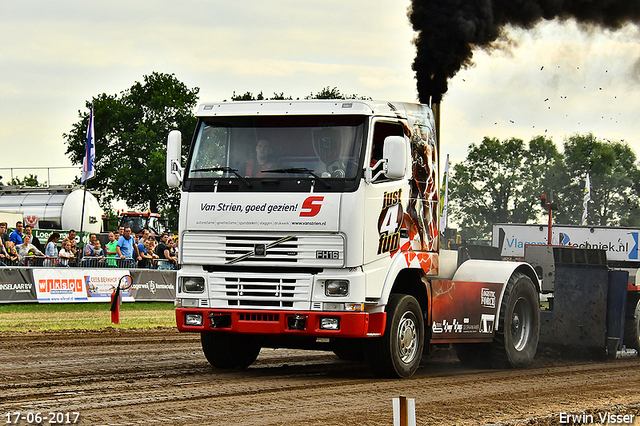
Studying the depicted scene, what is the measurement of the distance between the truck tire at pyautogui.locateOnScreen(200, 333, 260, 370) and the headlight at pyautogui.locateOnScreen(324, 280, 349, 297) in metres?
1.61

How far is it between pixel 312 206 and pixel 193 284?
1.73 meters

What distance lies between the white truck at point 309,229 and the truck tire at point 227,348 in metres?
0.37

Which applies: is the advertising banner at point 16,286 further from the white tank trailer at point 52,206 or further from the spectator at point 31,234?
the white tank trailer at point 52,206

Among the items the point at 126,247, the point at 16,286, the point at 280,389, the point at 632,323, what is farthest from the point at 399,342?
the point at 126,247

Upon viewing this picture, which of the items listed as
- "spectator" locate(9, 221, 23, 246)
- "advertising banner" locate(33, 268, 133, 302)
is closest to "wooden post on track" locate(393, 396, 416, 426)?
"advertising banner" locate(33, 268, 133, 302)

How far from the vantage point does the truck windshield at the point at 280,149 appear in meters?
9.57

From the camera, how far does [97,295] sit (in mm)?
21828

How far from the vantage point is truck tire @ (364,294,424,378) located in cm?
986

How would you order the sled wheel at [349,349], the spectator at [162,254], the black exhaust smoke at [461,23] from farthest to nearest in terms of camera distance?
the spectator at [162,254] → the black exhaust smoke at [461,23] → the sled wheel at [349,349]

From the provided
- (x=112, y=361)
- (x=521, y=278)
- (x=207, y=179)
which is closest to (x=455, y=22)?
(x=521, y=278)

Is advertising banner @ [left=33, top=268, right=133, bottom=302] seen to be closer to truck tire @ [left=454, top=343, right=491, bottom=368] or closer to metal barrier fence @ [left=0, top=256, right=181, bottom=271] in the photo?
metal barrier fence @ [left=0, top=256, right=181, bottom=271]

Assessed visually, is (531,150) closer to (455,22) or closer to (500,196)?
(500,196)

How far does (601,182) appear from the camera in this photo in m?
95.4

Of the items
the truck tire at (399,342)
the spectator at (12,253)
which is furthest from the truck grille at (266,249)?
the spectator at (12,253)
